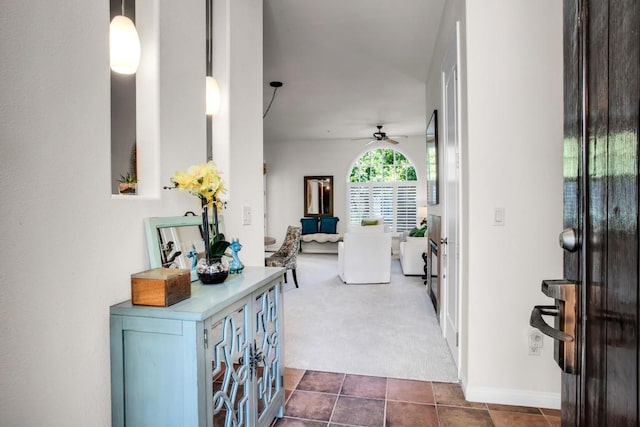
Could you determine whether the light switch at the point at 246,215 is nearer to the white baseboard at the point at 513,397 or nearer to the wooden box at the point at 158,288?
the wooden box at the point at 158,288

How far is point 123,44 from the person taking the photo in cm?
147

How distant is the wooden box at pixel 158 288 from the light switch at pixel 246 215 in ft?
3.39

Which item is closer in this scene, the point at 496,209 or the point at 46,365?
the point at 46,365

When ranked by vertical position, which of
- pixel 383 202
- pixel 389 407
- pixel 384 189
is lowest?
pixel 389 407

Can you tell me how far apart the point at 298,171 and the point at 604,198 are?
30.5 ft

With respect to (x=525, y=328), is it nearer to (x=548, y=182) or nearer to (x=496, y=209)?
(x=496, y=209)

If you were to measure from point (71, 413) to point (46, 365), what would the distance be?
0.69ft

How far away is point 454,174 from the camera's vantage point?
9.01 ft

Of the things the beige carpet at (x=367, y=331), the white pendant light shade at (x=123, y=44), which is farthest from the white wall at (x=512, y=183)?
the white pendant light shade at (x=123, y=44)

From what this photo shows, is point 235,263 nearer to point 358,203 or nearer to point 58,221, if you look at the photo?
point 58,221

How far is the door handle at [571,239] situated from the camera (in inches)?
26.4

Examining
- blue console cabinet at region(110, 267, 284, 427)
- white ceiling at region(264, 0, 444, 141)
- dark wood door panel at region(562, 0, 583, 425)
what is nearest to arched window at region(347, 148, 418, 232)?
white ceiling at region(264, 0, 444, 141)

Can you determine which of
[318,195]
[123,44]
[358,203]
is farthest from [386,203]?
[123,44]

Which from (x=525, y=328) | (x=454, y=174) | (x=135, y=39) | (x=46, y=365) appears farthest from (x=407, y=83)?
(x=46, y=365)
